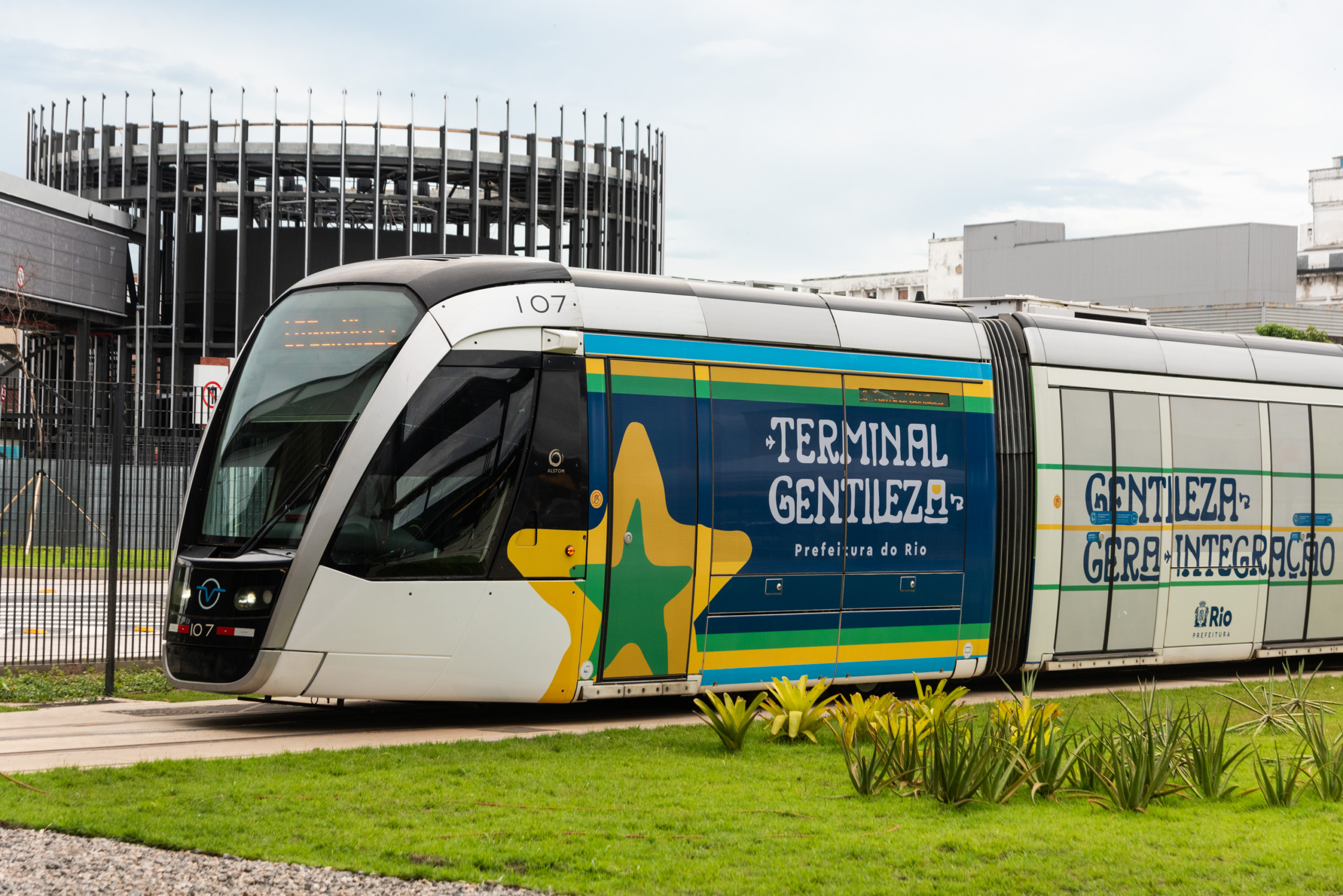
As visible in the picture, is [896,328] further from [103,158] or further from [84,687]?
[103,158]

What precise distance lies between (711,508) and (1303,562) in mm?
7990

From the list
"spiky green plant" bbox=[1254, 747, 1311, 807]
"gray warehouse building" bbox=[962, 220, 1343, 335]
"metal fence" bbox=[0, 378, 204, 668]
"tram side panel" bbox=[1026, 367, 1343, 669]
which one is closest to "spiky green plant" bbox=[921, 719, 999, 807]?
"spiky green plant" bbox=[1254, 747, 1311, 807]

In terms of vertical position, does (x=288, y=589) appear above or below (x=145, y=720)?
above

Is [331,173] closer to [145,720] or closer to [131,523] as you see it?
[131,523]

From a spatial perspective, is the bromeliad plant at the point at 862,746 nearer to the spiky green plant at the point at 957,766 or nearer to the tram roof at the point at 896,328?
the spiky green plant at the point at 957,766

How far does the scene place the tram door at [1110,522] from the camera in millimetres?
12969

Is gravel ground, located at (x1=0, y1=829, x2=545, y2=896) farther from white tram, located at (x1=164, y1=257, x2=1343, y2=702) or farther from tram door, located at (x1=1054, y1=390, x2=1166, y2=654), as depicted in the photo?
tram door, located at (x1=1054, y1=390, x2=1166, y2=654)

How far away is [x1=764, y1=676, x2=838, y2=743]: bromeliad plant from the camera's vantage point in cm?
957

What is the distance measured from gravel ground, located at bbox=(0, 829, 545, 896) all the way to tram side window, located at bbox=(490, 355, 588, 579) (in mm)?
3935

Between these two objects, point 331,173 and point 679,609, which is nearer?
point 679,609

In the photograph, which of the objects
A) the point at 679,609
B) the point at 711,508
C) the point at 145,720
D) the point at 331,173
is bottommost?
the point at 145,720

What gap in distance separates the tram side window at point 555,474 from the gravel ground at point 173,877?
3935 mm

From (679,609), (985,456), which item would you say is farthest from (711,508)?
(985,456)

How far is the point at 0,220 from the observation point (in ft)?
114
